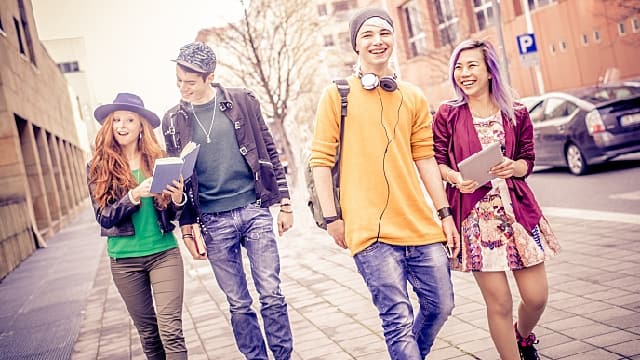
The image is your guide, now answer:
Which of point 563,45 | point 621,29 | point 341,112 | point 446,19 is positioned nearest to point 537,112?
point 621,29

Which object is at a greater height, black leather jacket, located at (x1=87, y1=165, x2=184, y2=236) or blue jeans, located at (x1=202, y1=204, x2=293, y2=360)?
black leather jacket, located at (x1=87, y1=165, x2=184, y2=236)

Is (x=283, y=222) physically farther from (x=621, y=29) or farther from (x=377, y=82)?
(x=621, y=29)

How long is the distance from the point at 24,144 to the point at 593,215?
14578 millimetres

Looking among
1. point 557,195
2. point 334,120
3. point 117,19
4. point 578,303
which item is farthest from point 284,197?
point 557,195

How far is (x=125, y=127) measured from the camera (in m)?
3.91

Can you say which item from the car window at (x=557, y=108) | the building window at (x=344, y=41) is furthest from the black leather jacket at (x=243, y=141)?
the building window at (x=344, y=41)

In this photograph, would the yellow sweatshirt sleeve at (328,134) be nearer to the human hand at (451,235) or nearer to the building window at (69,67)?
the human hand at (451,235)

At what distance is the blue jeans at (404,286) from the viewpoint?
3.09 m

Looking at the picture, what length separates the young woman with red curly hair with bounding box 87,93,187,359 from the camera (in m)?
3.72

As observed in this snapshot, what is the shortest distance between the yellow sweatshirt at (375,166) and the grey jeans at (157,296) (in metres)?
1.15

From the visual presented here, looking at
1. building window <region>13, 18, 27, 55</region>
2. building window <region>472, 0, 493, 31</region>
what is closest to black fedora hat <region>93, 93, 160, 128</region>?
building window <region>13, 18, 27, 55</region>

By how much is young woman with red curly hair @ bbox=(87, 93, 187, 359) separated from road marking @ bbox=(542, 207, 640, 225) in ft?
17.0

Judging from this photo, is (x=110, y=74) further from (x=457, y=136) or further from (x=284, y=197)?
(x=457, y=136)

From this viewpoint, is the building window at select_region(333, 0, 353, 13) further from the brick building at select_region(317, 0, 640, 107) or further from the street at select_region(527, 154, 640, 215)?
the street at select_region(527, 154, 640, 215)
